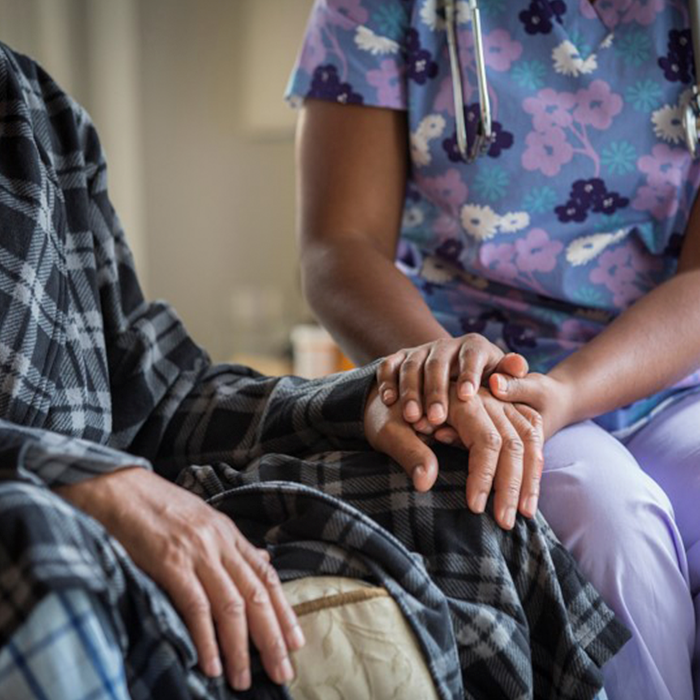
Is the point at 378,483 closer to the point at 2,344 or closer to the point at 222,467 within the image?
the point at 222,467

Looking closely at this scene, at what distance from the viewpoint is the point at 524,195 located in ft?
3.72

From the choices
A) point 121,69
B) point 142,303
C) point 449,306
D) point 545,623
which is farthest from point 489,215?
point 121,69

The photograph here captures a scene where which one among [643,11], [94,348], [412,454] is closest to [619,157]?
[643,11]

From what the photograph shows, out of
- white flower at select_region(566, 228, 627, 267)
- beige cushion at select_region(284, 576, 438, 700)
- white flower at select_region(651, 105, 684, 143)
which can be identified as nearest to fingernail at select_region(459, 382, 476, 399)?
beige cushion at select_region(284, 576, 438, 700)

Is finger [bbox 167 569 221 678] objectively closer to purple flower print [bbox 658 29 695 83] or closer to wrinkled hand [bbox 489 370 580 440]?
wrinkled hand [bbox 489 370 580 440]

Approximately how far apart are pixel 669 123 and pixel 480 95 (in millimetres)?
203

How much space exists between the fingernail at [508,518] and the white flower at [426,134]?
0.49m

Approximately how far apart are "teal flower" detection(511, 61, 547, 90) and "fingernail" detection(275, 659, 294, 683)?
0.71 metres

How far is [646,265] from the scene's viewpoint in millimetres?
1167

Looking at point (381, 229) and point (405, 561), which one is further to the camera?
point (381, 229)

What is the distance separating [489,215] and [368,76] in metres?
0.20

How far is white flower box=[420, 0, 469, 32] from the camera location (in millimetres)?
1135

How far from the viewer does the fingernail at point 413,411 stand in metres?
0.85

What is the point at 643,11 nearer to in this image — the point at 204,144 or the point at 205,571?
the point at 205,571
